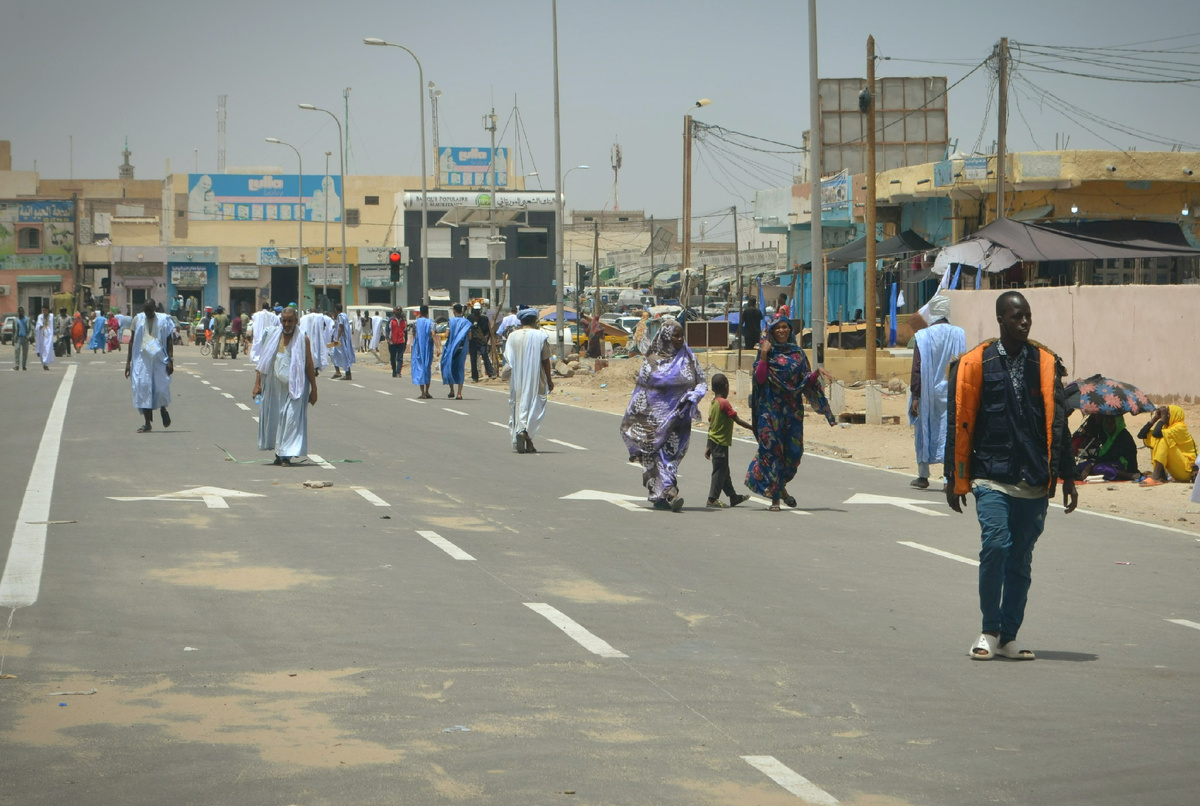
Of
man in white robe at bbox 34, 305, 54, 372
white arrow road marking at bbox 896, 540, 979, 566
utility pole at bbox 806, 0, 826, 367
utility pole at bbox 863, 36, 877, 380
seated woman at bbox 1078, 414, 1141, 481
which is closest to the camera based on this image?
white arrow road marking at bbox 896, 540, 979, 566

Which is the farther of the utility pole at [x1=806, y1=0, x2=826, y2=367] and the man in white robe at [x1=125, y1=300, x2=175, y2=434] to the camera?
the utility pole at [x1=806, y1=0, x2=826, y2=367]

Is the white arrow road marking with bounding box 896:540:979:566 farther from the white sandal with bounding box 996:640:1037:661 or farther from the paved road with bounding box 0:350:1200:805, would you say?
the white sandal with bounding box 996:640:1037:661

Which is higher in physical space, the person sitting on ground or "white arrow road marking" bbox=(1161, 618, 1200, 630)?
the person sitting on ground

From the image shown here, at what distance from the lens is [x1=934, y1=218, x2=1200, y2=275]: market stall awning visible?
96.1 feet

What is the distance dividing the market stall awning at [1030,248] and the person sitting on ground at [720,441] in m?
16.9

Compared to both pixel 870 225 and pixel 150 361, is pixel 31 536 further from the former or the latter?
pixel 870 225

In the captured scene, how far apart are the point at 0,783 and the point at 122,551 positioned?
17.5 feet

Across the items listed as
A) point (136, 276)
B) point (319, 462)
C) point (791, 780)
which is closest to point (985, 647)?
point (791, 780)

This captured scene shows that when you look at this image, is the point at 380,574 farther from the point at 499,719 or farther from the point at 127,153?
the point at 127,153

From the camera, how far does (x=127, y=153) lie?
121438 millimetres

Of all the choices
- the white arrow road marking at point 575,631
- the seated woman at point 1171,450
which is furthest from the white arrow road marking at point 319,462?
the seated woman at point 1171,450

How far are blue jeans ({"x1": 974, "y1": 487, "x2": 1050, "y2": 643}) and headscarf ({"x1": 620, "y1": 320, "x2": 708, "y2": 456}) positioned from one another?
18.9 feet

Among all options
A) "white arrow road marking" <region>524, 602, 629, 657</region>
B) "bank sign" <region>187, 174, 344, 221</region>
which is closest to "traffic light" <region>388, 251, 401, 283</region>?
"white arrow road marking" <region>524, 602, 629, 657</region>

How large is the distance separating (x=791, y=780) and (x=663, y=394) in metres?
8.02
